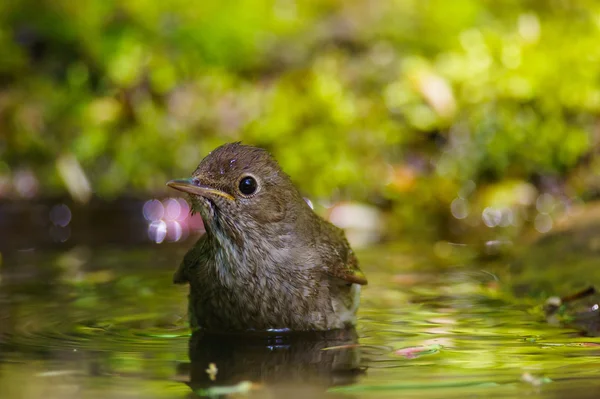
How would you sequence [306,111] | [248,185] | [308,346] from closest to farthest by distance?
[308,346], [248,185], [306,111]

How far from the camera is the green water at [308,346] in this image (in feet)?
11.3

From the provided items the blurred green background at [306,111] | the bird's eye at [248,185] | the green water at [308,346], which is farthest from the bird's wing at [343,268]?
the blurred green background at [306,111]

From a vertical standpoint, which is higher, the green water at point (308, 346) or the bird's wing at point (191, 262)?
the bird's wing at point (191, 262)

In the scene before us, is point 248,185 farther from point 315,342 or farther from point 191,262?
point 315,342

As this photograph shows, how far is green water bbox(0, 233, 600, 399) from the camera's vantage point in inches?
135

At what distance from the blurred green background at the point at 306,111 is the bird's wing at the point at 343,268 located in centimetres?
332

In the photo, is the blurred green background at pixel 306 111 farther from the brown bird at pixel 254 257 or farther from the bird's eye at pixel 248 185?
the bird's eye at pixel 248 185

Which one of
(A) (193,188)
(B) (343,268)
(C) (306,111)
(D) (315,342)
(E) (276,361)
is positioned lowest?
(E) (276,361)

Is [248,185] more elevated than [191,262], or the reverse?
[248,185]

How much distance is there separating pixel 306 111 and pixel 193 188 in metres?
4.54

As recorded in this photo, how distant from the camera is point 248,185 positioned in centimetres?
439

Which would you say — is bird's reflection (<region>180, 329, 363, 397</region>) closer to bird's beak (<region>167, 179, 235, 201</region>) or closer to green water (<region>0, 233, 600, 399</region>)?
green water (<region>0, 233, 600, 399</region>)

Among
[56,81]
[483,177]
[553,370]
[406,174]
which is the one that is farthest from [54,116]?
[553,370]

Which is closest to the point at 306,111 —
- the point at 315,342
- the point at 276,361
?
the point at 315,342
